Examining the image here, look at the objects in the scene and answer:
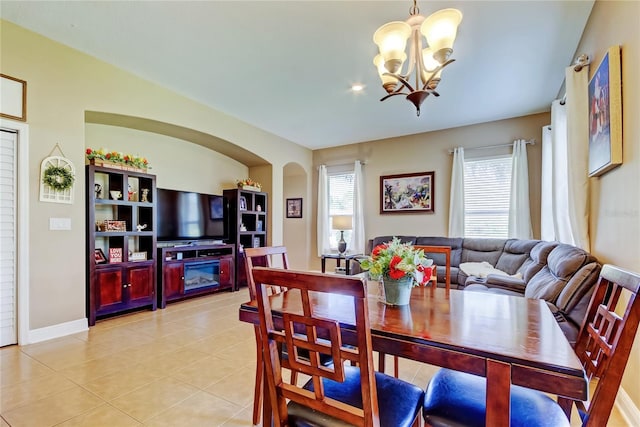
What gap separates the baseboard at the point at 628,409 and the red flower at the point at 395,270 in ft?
5.21

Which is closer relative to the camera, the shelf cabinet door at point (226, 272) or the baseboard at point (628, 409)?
the baseboard at point (628, 409)

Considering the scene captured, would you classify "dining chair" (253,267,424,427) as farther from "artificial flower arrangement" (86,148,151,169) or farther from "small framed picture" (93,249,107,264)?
"artificial flower arrangement" (86,148,151,169)

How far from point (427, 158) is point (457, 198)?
93 centimetres

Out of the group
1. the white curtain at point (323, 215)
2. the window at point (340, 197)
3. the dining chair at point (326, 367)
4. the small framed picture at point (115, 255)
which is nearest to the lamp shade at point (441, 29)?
the dining chair at point (326, 367)

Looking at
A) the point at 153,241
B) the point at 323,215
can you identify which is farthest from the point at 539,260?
the point at 153,241

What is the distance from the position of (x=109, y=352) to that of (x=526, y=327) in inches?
123

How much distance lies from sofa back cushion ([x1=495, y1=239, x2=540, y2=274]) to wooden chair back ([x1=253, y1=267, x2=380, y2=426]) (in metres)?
3.76

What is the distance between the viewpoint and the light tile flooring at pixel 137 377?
1.78 metres

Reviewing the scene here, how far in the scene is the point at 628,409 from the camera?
5.67ft

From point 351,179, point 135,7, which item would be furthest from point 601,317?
point 351,179

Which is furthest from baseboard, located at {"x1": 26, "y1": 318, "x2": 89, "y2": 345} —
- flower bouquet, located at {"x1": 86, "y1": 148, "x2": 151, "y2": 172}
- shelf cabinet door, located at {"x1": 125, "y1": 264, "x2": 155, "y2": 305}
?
flower bouquet, located at {"x1": 86, "y1": 148, "x2": 151, "y2": 172}

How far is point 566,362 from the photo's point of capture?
2.89ft

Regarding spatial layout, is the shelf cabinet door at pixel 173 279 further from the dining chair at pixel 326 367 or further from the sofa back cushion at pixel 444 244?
the sofa back cushion at pixel 444 244

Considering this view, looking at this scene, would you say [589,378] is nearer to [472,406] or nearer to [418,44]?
[472,406]
